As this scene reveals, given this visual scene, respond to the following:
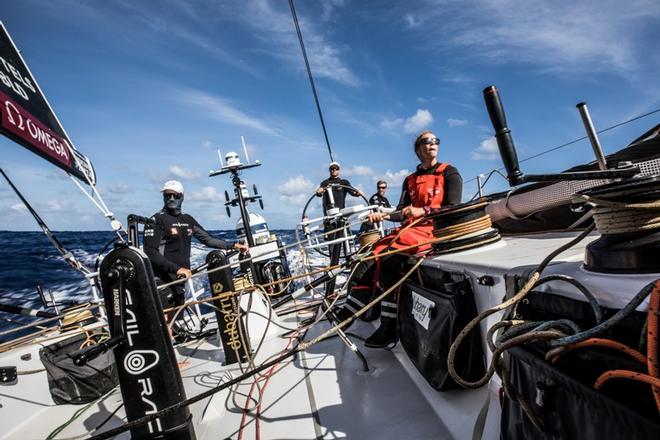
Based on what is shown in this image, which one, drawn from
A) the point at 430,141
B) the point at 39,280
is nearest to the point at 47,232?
the point at 430,141

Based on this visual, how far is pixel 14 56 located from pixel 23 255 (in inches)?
610

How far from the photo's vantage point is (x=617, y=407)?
0.63 m

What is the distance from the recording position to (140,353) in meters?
1.43

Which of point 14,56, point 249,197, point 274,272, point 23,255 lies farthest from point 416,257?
point 23,255

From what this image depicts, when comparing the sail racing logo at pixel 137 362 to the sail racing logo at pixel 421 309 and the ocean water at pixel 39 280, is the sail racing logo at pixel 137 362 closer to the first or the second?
the sail racing logo at pixel 421 309

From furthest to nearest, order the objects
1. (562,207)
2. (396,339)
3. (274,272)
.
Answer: (274,272) → (396,339) → (562,207)

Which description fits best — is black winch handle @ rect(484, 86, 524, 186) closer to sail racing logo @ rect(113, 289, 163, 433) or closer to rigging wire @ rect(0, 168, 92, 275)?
sail racing logo @ rect(113, 289, 163, 433)

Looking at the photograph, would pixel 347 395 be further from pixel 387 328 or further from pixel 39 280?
pixel 39 280

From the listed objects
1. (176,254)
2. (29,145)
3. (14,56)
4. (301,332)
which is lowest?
(301,332)

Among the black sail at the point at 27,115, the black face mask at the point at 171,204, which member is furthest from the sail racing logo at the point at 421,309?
the black face mask at the point at 171,204

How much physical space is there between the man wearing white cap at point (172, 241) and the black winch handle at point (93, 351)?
2.81m

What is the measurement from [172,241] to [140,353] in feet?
11.2

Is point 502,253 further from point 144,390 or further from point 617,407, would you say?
point 144,390

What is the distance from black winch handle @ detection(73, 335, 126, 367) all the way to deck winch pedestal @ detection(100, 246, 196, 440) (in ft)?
0.20
